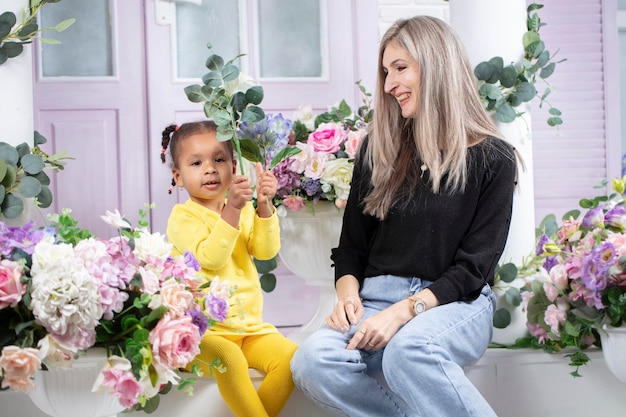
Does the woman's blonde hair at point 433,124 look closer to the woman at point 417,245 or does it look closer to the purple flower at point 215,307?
the woman at point 417,245

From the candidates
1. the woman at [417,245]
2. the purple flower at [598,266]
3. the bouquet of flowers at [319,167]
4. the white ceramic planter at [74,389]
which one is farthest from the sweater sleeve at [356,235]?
the white ceramic planter at [74,389]

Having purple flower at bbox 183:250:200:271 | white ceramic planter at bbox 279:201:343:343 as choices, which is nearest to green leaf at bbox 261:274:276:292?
white ceramic planter at bbox 279:201:343:343

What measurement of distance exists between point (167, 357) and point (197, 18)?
191 centimetres

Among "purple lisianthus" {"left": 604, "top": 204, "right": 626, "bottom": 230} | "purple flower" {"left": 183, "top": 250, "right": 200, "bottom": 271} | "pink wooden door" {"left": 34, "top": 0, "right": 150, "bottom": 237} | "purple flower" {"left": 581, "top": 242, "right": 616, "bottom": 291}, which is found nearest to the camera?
"purple flower" {"left": 183, "top": 250, "right": 200, "bottom": 271}

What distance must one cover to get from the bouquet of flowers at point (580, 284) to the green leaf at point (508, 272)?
8 cm

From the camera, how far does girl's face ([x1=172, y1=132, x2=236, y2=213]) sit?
6.81 ft

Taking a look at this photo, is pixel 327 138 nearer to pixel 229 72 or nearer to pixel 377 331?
pixel 229 72

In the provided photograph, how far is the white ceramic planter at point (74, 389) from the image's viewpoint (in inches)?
60.4

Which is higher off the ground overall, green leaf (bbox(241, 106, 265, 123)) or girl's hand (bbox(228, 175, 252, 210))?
green leaf (bbox(241, 106, 265, 123))

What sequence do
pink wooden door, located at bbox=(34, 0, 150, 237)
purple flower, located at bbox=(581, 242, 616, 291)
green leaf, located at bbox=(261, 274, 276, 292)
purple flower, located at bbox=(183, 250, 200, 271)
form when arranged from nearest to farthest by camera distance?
1. purple flower, located at bbox=(183, 250, 200, 271)
2. purple flower, located at bbox=(581, 242, 616, 291)
3. green leaf, located at bbox=(261, 274, 276, 292)
4. pink wooden door, located at bbox=(34, 0, 150, 237)

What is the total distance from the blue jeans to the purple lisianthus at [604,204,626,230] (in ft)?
1.15

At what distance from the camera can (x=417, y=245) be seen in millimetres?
1957

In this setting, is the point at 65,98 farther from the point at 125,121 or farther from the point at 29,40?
the point at 29,40

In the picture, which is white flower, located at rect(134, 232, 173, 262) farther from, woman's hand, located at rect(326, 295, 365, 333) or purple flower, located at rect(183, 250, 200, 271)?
woman's hand, located at rect(326, 295, 365, 333)
